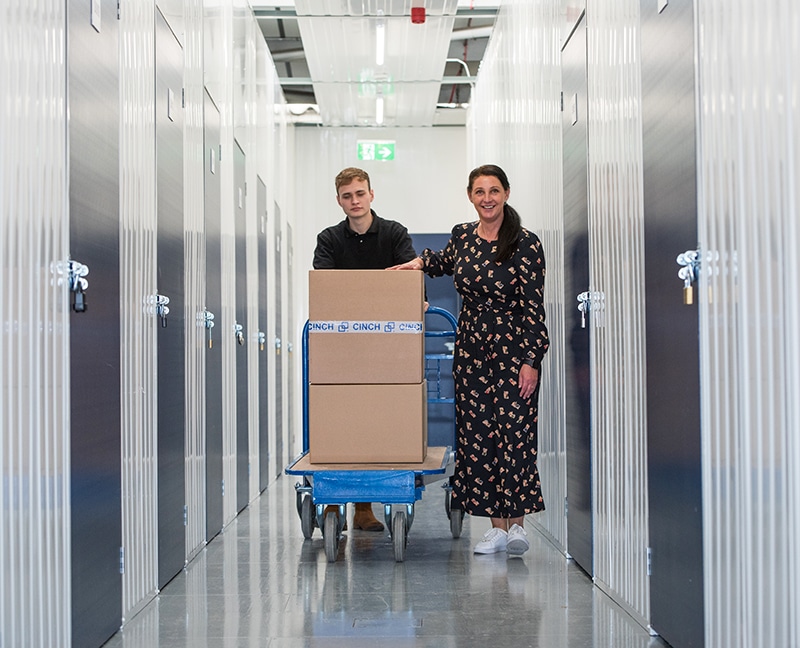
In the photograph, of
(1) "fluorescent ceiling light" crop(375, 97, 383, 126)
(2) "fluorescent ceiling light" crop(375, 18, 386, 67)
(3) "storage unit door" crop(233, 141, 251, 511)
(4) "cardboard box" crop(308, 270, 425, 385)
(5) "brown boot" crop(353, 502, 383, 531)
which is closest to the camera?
(4) "cardboard box" crop(308, 270, 425, 385)

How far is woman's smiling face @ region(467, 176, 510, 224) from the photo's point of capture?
4145 millimetres

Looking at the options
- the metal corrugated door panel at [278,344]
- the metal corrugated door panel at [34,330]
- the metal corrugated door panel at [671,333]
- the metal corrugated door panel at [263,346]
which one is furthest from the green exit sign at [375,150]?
the metal corrugated door panel at [34,330]

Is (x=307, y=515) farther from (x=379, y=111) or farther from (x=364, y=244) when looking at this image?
(x=379, y=111)

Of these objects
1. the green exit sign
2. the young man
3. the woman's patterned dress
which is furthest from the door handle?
the green exit sign

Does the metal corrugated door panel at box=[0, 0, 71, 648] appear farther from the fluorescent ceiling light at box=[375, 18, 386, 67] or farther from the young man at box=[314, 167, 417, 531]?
the fluorescent ceiling light at box=[375, 18, 386, 67]

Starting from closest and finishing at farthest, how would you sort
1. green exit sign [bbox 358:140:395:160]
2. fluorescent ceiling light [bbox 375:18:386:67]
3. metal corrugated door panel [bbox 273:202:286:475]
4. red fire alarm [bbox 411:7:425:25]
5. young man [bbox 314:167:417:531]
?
young man [bbox 314:167:417:531] < red fire alarm [bbox 411:7:425:25] < fluorescent ceiling light [bbox 375:18:386:67] < metal corrugated door panel [bbox 273:202:286:475] < green exit sign [bbox 358:140:395:160]

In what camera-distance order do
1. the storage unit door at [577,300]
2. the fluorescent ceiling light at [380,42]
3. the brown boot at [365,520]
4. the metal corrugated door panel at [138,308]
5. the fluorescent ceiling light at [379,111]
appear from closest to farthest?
the metal corrugated door panel at [138,308]
the storage unit door at [577,300]
the brown boot at [365,520]
the fluorescent ceiling light at [380,42]
the fluorescent ceiling light at [379,111]

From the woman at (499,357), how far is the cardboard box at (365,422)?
0.26m

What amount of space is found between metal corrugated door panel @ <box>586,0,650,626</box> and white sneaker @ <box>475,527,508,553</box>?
690 mm

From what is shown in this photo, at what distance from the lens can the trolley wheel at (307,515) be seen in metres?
4.56

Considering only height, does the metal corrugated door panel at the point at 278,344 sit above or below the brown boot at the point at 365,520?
above

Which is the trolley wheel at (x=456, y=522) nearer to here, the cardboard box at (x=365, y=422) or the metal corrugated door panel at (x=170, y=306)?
the cardboard box at (x=365, y=422)

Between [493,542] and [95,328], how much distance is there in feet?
7.03

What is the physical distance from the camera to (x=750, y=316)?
2045 mm
